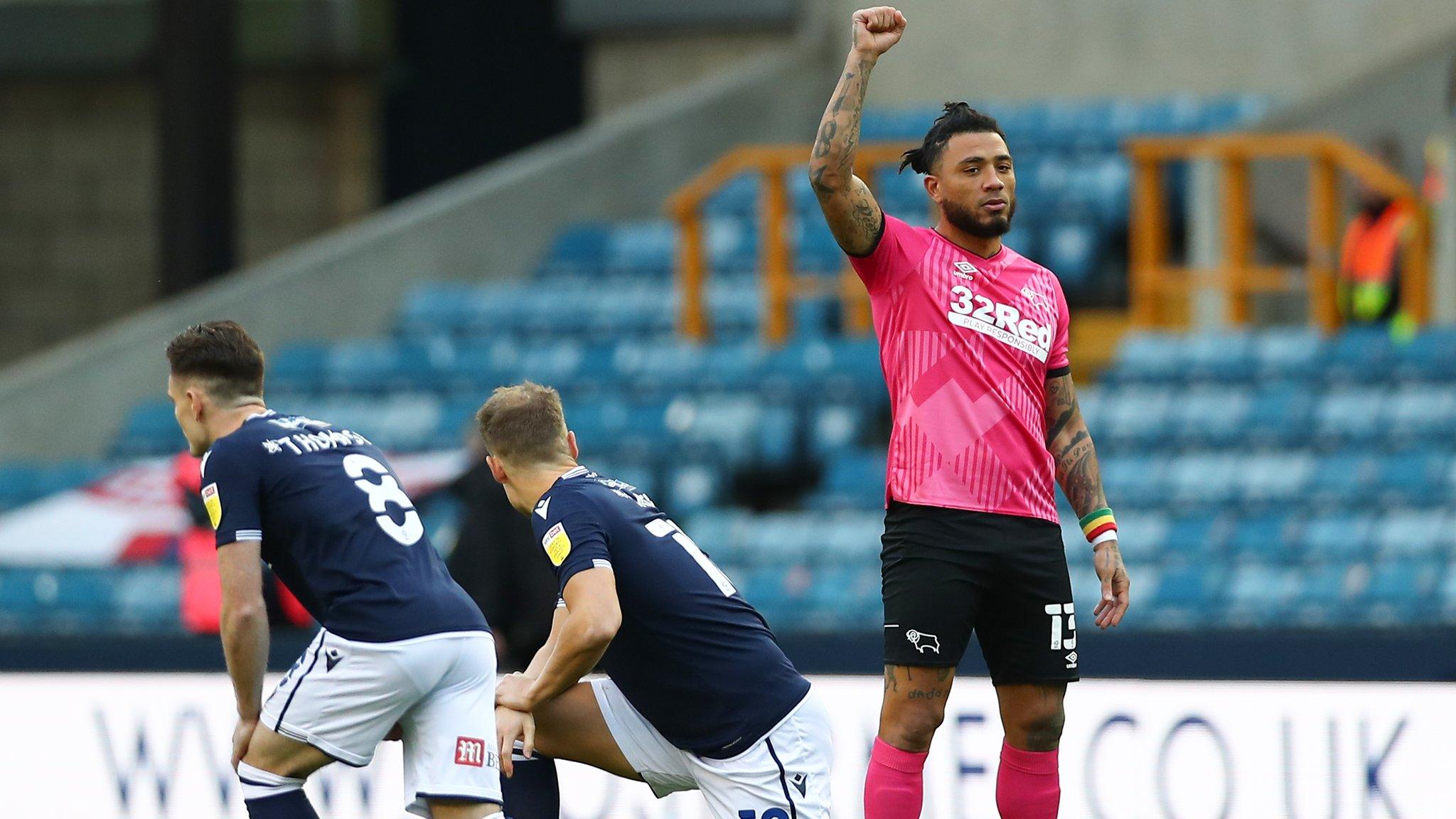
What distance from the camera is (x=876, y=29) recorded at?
175 inches

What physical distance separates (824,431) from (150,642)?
3.95m

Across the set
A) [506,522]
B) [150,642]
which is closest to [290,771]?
[506,522]

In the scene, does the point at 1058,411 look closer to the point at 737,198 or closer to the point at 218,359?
the point at 218,359

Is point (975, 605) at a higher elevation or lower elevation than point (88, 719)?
higher

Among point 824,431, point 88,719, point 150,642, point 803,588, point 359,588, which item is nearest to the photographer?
point 359,588

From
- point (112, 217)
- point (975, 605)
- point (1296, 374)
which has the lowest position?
point (975, 605)

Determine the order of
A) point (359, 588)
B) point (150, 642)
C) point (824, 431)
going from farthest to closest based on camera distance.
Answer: point (824, 431) < point (150, 642) < point (359, 588)

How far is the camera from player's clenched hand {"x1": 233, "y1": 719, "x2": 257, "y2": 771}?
4.55m

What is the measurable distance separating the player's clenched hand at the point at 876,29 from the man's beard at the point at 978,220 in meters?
0.40

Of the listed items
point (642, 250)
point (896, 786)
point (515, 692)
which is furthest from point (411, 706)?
point (642, 250)

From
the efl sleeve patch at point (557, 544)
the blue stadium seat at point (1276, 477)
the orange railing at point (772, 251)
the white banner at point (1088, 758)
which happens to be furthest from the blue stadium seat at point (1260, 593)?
the efl sleeve patch at point (557, 544)

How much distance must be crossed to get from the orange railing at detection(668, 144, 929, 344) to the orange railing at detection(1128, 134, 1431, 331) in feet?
4.37

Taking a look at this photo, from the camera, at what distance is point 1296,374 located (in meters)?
10.2

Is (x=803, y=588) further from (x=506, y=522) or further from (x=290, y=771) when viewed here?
(x=290, y=771)
